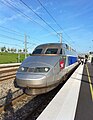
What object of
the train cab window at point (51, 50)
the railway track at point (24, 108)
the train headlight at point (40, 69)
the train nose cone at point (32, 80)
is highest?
the train cab window at point (51, 50)

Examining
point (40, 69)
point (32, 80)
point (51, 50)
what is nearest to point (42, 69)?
point (40, 69)

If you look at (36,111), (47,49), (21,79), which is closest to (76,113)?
(36,111)

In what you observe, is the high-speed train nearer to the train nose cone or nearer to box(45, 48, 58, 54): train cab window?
the train nose cone

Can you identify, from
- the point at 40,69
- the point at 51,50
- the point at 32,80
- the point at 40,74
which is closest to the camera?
the point at 32,80

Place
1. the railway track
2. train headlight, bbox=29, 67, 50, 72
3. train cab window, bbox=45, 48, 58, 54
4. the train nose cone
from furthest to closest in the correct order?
train cab window, bbox=45, 48, 58, 54 < train headlight, bbox=29, 67, 50, 72 < the train nose cone < the railway track

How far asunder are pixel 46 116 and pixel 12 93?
5.14 m

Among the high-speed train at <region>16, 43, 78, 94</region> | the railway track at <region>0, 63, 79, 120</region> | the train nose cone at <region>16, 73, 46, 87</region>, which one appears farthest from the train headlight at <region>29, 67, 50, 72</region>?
the railway track at <region>0, 63, 79, 120</region>

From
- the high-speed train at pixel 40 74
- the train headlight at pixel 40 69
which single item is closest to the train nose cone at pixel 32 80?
the high-speed train at pixel 40 74

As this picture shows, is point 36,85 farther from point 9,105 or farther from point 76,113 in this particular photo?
point 76,113

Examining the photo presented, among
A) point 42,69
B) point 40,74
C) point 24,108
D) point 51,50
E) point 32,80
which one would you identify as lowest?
point 24,108

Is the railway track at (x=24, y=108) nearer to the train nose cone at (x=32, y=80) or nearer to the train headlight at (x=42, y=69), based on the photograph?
the train nose cone at (x=32, y=80)

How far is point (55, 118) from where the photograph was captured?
4.51 meters

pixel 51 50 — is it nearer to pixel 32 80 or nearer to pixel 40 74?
pixel 40 74

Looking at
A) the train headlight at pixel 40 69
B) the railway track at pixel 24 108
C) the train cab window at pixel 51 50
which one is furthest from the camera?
the train cab window at pixel 51 50
